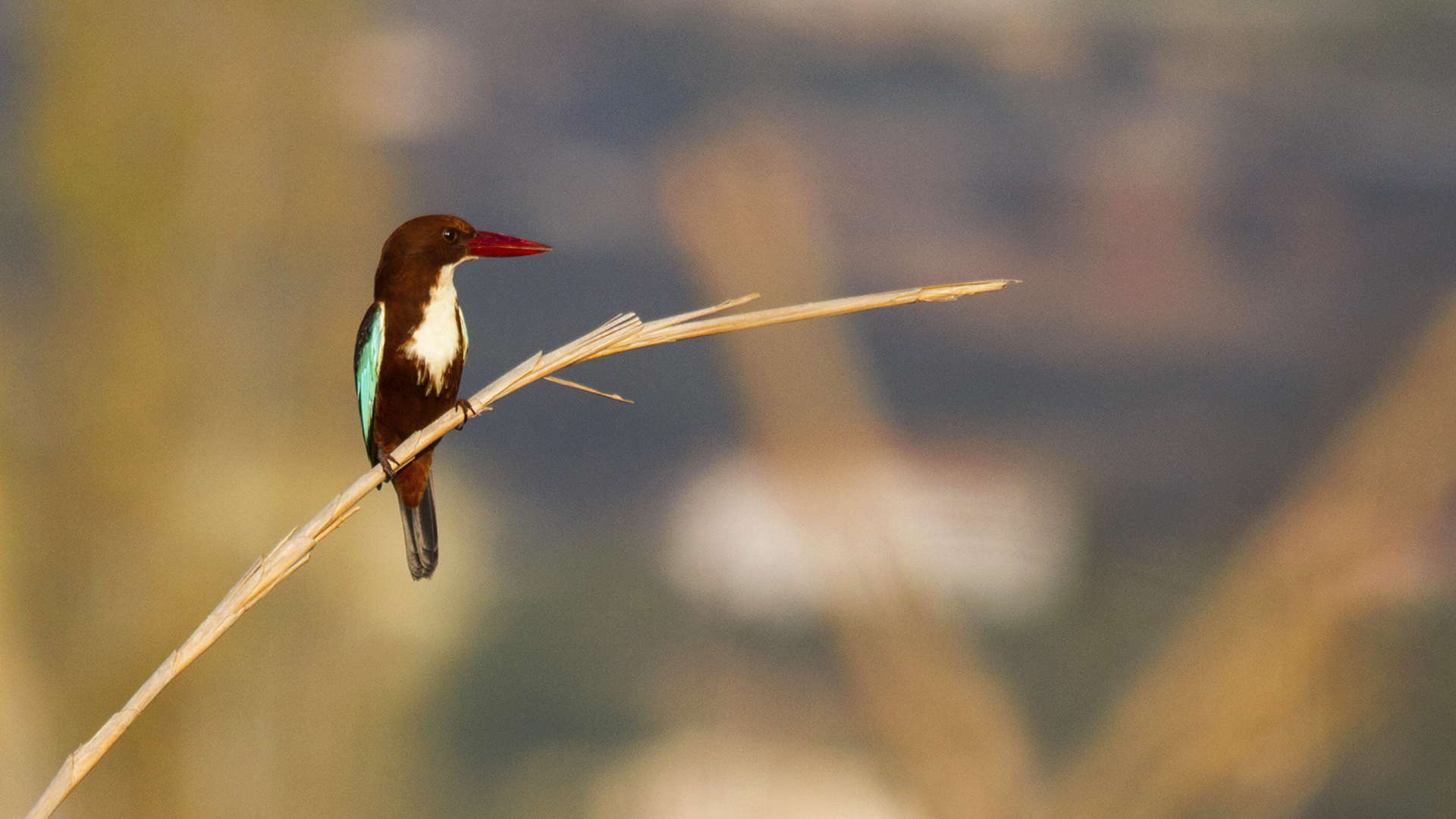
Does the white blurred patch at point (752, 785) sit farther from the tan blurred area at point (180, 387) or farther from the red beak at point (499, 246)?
the red beak at point (499, 246)

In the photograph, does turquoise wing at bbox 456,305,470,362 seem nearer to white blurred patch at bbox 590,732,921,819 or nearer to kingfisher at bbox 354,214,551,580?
kingfisher at bbox 354,214,551,580

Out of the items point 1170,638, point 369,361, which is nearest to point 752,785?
point 1170,638

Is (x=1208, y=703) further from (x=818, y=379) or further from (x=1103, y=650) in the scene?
(x=1103, y=650)

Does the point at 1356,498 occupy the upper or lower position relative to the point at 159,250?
lower

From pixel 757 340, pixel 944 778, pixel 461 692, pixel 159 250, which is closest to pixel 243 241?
pixel 159 250

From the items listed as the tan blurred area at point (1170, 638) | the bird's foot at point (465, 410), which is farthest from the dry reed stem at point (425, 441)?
the tan blurred area at point (1170, 638)

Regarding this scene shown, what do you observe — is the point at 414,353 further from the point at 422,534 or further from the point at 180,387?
the point at 180,387
